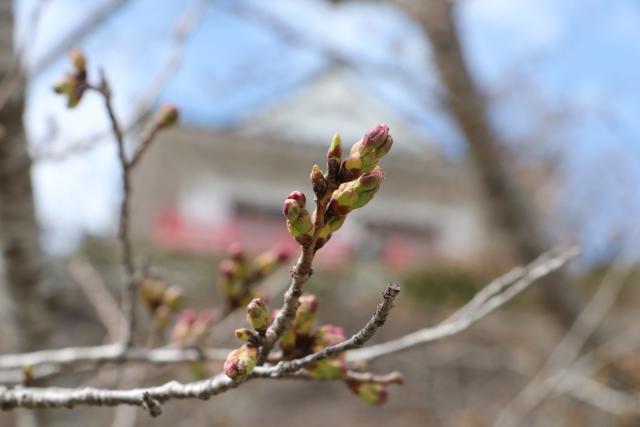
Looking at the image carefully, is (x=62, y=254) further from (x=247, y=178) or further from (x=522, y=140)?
(x=522, y=140)

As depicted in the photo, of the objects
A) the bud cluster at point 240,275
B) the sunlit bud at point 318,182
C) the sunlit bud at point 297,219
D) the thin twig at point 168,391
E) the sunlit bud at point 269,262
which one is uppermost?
the sunlit bud at point 269,262

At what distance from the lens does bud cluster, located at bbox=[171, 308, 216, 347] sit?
1.36 metres

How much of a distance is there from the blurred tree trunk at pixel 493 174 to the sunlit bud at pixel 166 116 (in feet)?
9.61

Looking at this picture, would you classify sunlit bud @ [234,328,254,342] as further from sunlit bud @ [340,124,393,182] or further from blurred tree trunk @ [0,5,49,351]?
blurred tree trunk @ [0,5,49,351]

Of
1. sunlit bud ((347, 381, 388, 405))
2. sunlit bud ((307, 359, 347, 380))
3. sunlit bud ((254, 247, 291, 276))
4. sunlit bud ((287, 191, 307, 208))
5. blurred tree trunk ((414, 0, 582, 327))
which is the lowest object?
sunlit bud ((307, 359, 347, 380))

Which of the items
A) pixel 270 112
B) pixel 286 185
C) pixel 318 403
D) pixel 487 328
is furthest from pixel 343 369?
pixel 270 112

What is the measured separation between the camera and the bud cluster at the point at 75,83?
1.19m

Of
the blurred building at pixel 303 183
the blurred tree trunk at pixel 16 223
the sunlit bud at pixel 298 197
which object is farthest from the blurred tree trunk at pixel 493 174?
the blurred building at pixel 303 183

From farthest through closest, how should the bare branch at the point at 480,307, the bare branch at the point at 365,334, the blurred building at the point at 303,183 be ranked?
the blurred building at the point at 303,183
the bare branch at the point at 480,307
the bare branch at the point at 365,334

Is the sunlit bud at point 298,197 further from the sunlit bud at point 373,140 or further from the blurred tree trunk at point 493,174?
the blurred tree trunk at point 493,174

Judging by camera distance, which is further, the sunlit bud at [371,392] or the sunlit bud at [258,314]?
the sunlit bud at [371,392]

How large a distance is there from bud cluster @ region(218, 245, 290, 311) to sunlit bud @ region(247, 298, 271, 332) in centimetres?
50

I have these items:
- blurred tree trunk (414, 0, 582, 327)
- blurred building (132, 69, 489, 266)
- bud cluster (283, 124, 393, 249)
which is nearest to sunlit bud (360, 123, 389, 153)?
bud cluster (283, 124, 393, 249)

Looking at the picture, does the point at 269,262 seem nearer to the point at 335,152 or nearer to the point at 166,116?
the point at 166,116
